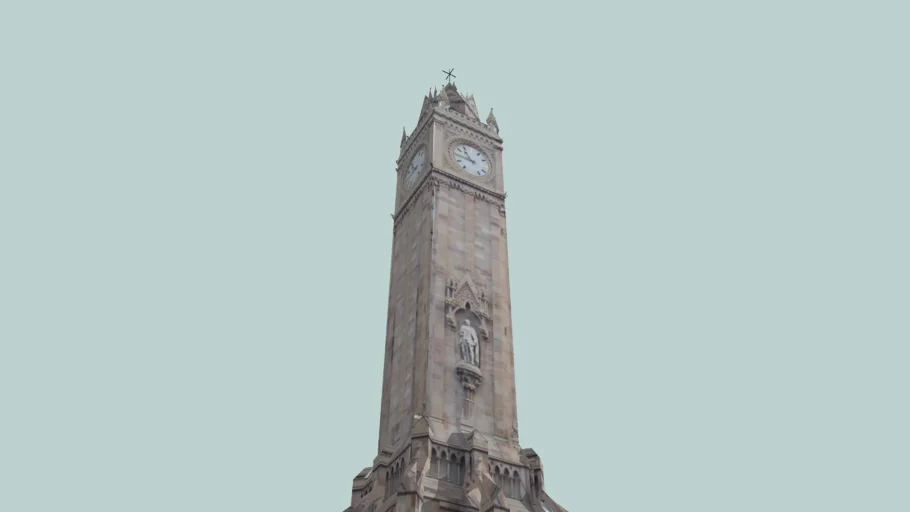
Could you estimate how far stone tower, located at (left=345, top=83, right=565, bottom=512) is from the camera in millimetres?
36000

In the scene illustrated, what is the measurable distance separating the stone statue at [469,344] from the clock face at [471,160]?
400 inches

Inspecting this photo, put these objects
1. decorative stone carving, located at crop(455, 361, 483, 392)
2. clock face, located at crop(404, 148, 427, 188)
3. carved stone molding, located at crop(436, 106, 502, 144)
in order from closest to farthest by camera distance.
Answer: decorative stone carving, located at crop(455, 361, 483, 392), clock face, located at crop(404, 148, 427, 188), carved stone molding, located at crop(436, 106, 502, 144)

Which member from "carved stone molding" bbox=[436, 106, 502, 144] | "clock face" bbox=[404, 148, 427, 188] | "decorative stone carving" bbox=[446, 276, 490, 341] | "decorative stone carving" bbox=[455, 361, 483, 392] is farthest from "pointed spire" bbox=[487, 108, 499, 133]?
"decorative stone carving" bbox=[455, 361, 483, 392]

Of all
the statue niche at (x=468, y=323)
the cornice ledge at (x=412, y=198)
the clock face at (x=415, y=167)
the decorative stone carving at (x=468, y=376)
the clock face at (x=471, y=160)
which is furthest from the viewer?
the clock face at (x=415, y=167)

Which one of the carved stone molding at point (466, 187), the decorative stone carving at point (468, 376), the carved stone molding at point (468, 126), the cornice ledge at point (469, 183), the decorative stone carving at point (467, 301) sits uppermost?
the carved stone molding at point (468, 126)

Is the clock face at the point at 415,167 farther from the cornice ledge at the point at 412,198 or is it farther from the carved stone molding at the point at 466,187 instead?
the carved stone molding at the point at 466,187

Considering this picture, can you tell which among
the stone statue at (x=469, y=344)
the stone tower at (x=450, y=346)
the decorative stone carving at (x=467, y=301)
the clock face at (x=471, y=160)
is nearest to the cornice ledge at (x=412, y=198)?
the stone tower at (x=450, y=346)

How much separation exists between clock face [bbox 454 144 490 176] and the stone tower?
8cm

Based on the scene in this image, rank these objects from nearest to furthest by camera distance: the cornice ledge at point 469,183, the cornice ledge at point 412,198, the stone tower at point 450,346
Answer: the stone tower at point 450,346 < the cornice ledge at point 469,183 < the cornice ledge at point 412,198

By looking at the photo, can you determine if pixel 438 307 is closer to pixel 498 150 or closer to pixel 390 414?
pixel 390 414

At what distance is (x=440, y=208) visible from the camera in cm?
4441

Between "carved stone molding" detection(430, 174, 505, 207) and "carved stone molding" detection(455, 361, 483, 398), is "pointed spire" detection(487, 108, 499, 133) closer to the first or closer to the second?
"carved stone molding" detection(430, 174, 505, 207)

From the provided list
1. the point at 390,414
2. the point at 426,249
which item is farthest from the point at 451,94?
the point at 390,414

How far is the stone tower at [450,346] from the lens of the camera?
1417 inches
